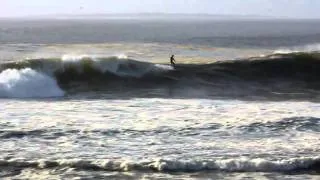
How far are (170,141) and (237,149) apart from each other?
48.7 inches

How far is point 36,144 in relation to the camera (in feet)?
32.9

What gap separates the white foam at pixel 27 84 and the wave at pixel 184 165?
369 inches

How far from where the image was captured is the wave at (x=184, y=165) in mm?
8539

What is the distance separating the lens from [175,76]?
912 inches

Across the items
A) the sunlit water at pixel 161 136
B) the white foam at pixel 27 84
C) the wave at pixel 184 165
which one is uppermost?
the white foam at pixel 27 84

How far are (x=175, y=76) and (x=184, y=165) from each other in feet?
48.0

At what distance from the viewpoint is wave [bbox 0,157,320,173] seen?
854 cm

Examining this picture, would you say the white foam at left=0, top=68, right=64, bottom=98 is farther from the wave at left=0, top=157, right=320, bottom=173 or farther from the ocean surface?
the wave at left=0, top=157, right=320, bottom=173

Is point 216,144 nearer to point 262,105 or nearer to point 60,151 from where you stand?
point 60,151

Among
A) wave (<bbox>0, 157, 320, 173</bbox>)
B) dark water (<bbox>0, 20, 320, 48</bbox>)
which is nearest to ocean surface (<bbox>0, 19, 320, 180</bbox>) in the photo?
wave (<bbox>0, 157, 320, 173</bbox>)

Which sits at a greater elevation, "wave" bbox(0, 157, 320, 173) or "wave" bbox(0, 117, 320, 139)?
"wave" bbox(0, 117, 320, 139)

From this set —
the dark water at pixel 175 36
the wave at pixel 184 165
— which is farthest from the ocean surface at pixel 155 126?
the dark water at pixel 175 36

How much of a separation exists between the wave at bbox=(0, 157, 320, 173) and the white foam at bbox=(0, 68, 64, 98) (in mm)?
9368

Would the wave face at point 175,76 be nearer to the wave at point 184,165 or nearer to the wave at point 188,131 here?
the wave at point 188,131
